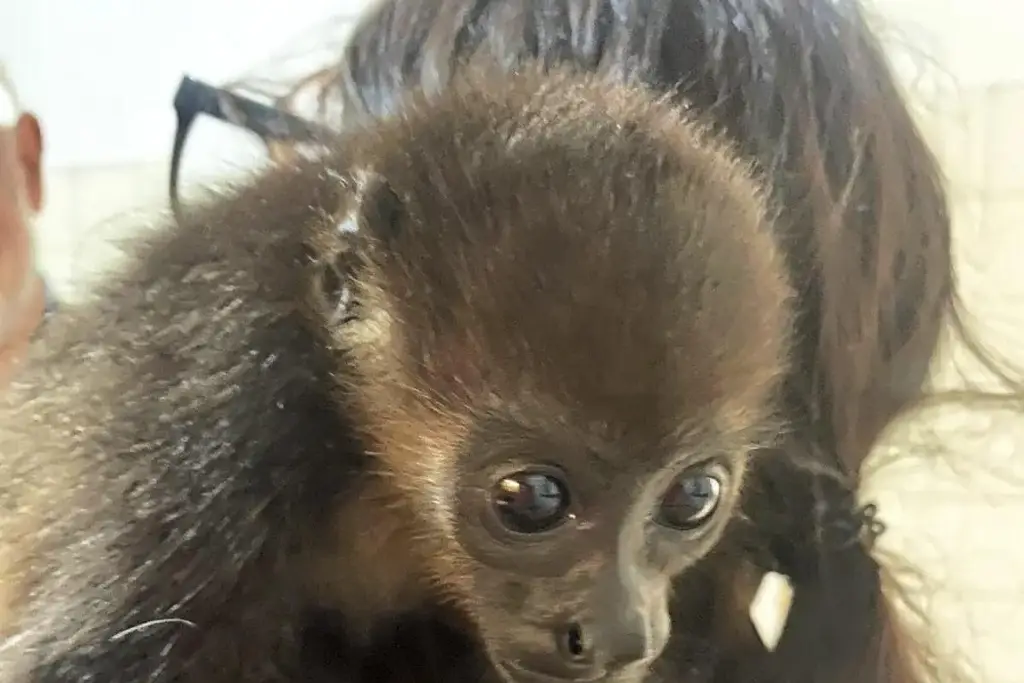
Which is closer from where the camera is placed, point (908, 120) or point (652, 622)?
point (652, 622)

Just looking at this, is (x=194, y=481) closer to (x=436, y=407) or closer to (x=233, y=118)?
(x=436, y=407)

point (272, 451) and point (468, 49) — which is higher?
point (468, 49)

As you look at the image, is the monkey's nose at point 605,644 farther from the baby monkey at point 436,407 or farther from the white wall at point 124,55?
the white wall at point 124,55

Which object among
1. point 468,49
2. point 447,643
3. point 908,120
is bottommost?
point 447,643

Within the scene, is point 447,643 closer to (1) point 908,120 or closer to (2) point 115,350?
(2) point 115,350

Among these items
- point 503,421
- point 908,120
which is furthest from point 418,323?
point 908,120

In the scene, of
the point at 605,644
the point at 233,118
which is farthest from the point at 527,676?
the point at 233,118

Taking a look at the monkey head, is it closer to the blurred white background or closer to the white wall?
the blurred white background
